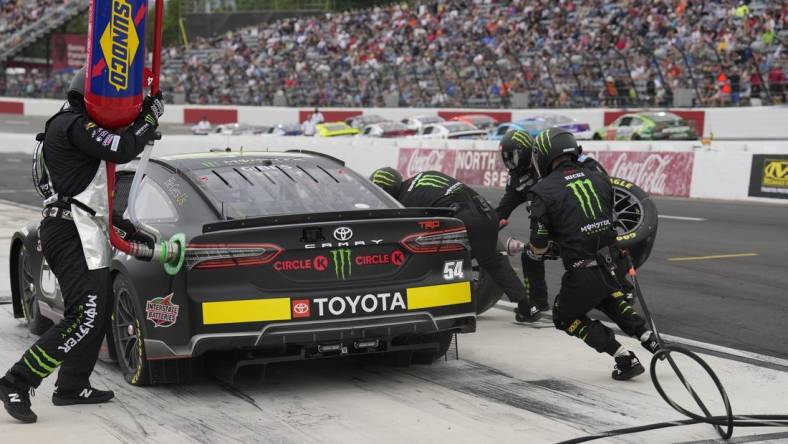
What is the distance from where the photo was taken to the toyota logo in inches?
251

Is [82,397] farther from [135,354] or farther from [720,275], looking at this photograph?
[720,275]

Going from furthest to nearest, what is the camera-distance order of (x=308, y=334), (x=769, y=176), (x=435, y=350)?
(x=769, y=176), (x=435, y=350), (x=308, y=334)

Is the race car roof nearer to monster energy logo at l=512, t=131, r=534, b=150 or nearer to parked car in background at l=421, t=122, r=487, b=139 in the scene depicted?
monster energy logo at l=512, t=131, r=534, b=150

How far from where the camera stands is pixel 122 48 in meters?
6.08

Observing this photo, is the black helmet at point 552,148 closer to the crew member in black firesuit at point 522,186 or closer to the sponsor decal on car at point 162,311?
the crew member in black firesuit at point 522,186

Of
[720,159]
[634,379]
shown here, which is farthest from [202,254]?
[720,159]

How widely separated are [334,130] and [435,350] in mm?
31723

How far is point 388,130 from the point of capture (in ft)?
124

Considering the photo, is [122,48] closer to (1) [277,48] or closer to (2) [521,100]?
(2) [521,100]

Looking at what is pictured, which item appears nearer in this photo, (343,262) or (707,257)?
(343,262)

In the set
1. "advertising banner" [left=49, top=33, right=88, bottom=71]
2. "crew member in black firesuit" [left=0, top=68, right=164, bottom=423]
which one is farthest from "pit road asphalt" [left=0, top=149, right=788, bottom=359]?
"advertising banner" [left=49, top=33, right=88, bottom=71]

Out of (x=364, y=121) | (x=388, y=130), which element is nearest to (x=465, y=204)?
(x=388, y=130)

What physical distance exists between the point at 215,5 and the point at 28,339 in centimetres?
7523

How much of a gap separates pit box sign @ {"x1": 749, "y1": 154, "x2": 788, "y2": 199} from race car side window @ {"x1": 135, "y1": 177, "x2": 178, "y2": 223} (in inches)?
588
